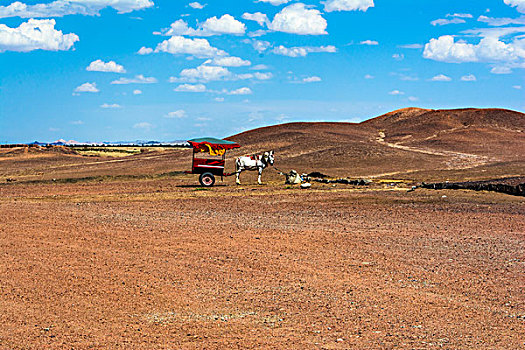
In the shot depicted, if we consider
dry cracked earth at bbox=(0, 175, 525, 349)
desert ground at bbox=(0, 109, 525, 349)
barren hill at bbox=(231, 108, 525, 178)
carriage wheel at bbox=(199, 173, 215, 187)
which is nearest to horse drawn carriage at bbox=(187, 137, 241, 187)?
carriage wheel at bbox=(199, 173, 215, 187)

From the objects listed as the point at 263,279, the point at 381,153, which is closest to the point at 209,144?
the point at 263,279

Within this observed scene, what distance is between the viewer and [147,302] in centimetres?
984

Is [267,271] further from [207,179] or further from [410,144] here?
[410,144]

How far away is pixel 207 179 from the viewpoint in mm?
33656

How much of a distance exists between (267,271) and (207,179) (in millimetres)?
21896

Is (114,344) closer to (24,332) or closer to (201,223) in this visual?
(24,332)

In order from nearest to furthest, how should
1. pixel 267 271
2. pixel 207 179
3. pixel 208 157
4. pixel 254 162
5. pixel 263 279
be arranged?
1. pixel 263 279
2. pixel 267 271
3. pixel 207 179
4. pixel 208 157
5. pixel 254 162

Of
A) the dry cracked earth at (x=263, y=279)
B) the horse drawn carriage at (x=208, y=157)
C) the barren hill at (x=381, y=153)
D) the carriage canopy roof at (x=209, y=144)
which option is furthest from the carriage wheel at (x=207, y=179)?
the dry cracked earth at (x=263, y=279)

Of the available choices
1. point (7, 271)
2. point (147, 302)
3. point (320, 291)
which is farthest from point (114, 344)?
point (7, 271)

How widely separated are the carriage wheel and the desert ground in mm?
5689

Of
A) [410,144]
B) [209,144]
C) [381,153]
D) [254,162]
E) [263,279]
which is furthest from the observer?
[410,144]

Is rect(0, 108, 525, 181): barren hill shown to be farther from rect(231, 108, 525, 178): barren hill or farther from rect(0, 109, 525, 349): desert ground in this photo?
rect(0, 109, 525, 349): desert ground

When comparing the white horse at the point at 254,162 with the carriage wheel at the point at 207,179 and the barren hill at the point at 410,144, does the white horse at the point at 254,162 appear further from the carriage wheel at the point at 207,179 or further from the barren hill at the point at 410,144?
the barren hill at the point at 410,144

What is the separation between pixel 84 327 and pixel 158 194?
21.2m
